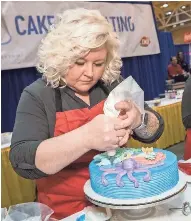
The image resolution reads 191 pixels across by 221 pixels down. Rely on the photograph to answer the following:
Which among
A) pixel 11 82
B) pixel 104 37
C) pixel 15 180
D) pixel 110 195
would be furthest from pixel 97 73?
pixel 11 82

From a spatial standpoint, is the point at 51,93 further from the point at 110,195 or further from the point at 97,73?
the point at 110,195

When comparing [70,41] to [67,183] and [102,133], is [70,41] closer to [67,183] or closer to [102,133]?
[102,133]

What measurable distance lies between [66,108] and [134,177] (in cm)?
41

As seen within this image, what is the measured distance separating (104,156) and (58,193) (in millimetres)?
252

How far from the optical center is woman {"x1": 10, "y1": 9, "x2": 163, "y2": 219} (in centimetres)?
85

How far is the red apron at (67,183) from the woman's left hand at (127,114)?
0.74ft

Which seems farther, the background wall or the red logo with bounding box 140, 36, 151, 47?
the background wall

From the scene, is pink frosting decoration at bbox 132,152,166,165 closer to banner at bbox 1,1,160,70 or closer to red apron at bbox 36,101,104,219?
red apron at bbox 36,101,104,219

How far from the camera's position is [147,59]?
6273 millimetres

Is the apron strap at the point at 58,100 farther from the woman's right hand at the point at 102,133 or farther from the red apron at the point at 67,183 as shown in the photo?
the woman's right hand at the point at 102,133

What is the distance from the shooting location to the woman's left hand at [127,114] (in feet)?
2.66

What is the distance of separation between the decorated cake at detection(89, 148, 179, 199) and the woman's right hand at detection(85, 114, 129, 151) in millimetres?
75

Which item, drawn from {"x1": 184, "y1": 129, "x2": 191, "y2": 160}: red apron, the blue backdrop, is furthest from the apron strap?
the blue backdrop

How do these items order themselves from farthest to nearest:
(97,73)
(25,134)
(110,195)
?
(97,73)
(25,134)
(110,195)
